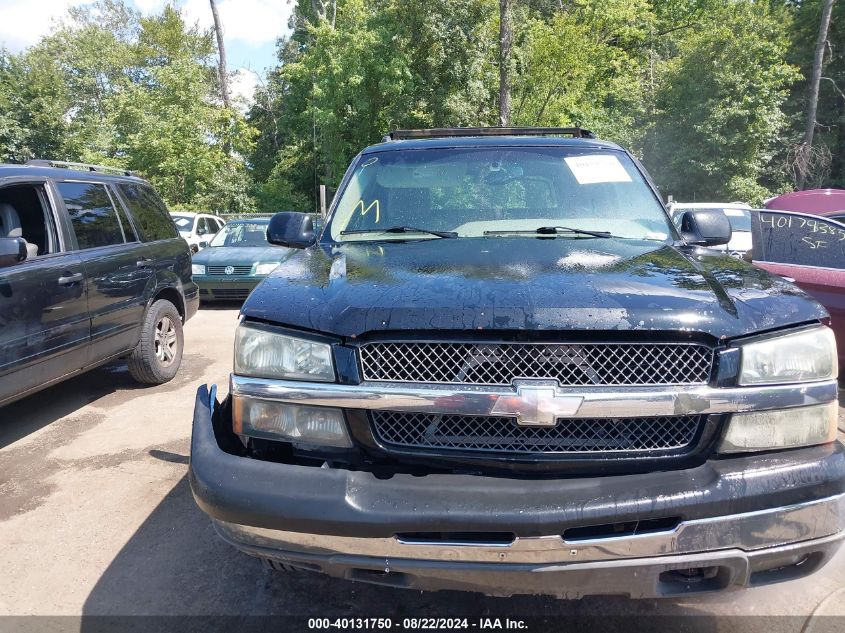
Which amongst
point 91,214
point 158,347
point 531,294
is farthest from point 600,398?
point 158,347

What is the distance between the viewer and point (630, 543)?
1750 millimetres

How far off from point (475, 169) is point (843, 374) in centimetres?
427

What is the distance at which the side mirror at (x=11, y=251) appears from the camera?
3688 mm

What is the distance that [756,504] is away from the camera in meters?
1.79

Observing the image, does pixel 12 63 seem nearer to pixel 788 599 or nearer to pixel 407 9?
pixel 407 9

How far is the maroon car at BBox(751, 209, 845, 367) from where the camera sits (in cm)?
498

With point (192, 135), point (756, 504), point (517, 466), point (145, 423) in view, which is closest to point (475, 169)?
point (517, 466)

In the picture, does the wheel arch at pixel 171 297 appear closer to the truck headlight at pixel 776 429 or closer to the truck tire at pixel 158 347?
the truck tire at pixel 158 347

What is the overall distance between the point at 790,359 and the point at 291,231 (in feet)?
7.83

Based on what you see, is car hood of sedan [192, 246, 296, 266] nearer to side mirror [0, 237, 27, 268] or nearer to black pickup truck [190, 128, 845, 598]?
side mirror [0, 237, 27, 268]

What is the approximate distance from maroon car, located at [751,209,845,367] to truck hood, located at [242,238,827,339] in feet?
10.2

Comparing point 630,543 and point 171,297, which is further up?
point 171,297

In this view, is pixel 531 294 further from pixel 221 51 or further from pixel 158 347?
pixel 221 51

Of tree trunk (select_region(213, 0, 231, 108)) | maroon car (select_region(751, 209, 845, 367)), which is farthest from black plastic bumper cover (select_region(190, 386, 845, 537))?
tree trunk (select_region(213, 0, 231, 108))
